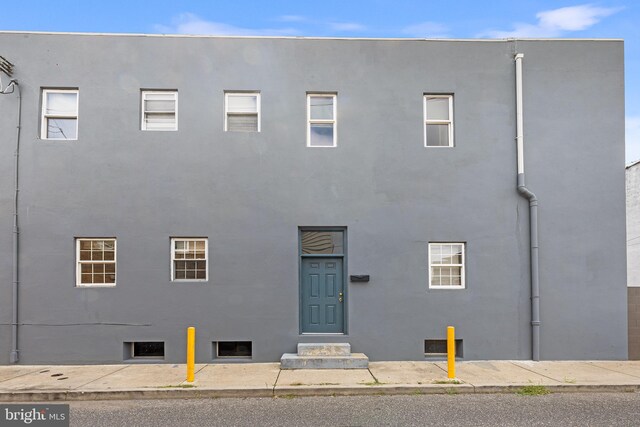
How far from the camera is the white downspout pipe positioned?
8.81 meters

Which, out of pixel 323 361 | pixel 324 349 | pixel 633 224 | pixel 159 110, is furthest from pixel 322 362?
pixel 633 224

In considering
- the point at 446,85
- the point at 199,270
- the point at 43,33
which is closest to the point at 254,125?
the point at 199,270

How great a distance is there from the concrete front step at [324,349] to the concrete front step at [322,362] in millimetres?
240

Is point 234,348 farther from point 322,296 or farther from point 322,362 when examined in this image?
point 322,296

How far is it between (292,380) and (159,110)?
6.73 meters

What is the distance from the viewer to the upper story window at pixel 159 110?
9.12 meters

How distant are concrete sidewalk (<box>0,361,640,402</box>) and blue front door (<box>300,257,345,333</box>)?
1.20 metres

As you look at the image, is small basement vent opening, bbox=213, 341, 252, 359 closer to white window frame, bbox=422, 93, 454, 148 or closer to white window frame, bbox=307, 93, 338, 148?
white window frame, bbox=307, 93, 338, 148

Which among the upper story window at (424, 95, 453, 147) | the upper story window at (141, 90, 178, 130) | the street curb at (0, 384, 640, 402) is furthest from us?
the upper story window at (424, 95, 453, 147)

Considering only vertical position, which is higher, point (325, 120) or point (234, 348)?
point (325, 120)

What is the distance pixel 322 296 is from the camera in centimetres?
902

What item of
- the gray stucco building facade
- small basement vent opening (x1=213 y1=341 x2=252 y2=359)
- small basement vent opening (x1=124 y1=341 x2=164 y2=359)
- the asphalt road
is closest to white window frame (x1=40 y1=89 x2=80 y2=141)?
the gray stucco building facade

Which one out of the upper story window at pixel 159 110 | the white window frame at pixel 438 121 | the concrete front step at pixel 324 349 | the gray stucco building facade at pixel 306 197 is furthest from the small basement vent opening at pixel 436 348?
the upper story window at pixel 159 110

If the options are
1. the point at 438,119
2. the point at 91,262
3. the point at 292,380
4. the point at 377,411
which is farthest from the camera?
the point at 438,119
